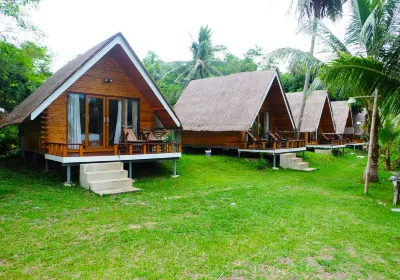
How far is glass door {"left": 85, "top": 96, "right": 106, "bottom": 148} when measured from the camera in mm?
10664

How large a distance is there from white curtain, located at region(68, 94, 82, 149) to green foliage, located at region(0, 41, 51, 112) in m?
4.65

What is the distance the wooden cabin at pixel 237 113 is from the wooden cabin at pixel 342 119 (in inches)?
389

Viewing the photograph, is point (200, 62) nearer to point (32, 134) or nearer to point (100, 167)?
point (32, 134)

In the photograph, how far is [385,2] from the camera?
8.10m

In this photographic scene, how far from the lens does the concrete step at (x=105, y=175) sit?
28.0ft

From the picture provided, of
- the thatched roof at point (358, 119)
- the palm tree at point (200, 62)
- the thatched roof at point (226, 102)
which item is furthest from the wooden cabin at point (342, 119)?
the palm tree at point (200, 62)

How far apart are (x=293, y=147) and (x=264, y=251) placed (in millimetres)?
12170

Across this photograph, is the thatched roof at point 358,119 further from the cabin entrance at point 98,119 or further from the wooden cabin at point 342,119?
the cabin entrance at point 98,119

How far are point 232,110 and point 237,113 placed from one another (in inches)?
19.7

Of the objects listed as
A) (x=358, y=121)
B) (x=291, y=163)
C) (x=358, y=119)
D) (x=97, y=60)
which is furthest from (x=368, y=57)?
(x=358, y=119)

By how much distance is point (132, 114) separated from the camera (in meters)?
11.8

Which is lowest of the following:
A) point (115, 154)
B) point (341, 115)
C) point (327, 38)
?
point (115, 154)

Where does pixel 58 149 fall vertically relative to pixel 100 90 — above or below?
below

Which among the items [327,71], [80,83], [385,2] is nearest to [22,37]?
[80,83]
